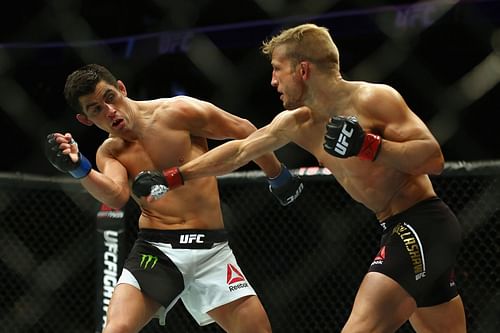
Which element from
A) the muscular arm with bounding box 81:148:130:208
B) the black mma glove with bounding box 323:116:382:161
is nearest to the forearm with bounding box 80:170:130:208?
the muscular arm with bounding box 81:148:130:208

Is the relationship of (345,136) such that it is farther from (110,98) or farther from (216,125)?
(110,98)

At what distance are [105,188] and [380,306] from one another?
0.88 m

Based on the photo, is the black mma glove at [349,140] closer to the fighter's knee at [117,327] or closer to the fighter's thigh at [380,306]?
the fighter's thigh at [380,306]

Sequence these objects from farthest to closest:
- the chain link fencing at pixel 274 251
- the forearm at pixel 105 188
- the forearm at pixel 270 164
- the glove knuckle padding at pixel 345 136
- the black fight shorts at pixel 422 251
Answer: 1. the chain link fencing at pixel 274 251
2. the forearm at pixel 270 164
3. the forearm at pixel 105 188
4. the black fight shorts at pixel 422 251
5. the glove knuckle padding at pixel 345 136

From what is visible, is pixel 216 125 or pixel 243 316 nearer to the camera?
pixel 243 316

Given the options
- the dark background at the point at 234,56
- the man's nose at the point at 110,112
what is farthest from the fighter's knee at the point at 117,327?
the dark background at the point at 234,56

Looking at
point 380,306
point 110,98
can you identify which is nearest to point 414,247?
point 380,306

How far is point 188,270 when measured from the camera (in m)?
2.45

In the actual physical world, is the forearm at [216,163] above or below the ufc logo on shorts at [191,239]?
above

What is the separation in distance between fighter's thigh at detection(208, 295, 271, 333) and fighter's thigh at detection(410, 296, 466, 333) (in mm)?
482

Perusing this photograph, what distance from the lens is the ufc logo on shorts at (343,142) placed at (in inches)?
75.2

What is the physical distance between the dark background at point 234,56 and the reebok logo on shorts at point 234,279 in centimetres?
102

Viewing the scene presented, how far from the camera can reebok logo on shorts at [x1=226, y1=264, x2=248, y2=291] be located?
2.43m

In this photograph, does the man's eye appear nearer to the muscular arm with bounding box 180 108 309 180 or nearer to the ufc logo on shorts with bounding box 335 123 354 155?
the muscular arm with bounding box 180 108 309 180
